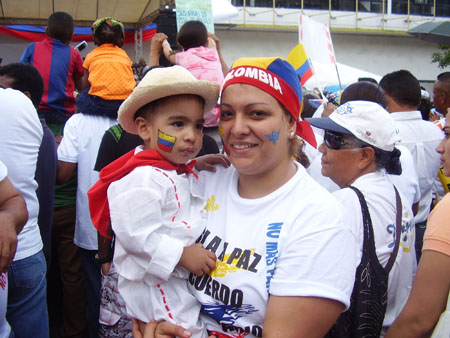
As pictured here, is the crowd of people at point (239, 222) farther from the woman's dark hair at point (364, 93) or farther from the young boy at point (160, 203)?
the woman's dark hair at point (364, 93)

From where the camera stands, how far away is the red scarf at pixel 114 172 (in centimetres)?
196

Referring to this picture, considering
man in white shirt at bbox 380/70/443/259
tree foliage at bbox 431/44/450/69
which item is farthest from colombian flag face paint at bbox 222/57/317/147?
tree foliage at bbox 431/44/450/69

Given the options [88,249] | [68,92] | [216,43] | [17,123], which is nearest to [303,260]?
[17,123]

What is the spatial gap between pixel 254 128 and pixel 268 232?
445mm

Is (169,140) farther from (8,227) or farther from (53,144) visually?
(53,144)

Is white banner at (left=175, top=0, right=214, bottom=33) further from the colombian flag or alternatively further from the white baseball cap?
the white baseball cap

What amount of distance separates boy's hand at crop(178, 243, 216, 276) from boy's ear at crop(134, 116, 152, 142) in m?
0.66

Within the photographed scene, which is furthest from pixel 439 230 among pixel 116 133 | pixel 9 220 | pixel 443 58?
pixel 443 58

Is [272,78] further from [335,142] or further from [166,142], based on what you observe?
[335,142]

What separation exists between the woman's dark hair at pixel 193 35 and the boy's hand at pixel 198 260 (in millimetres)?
2777

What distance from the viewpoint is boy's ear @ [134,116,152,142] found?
2.13 meters

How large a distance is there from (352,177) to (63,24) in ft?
11.7

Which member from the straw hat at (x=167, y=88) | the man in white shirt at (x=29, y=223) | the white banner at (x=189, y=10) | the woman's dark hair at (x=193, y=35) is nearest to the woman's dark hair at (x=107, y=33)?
the woman's dark hair at (x=193, y=35)

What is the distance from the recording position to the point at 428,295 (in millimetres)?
1866
